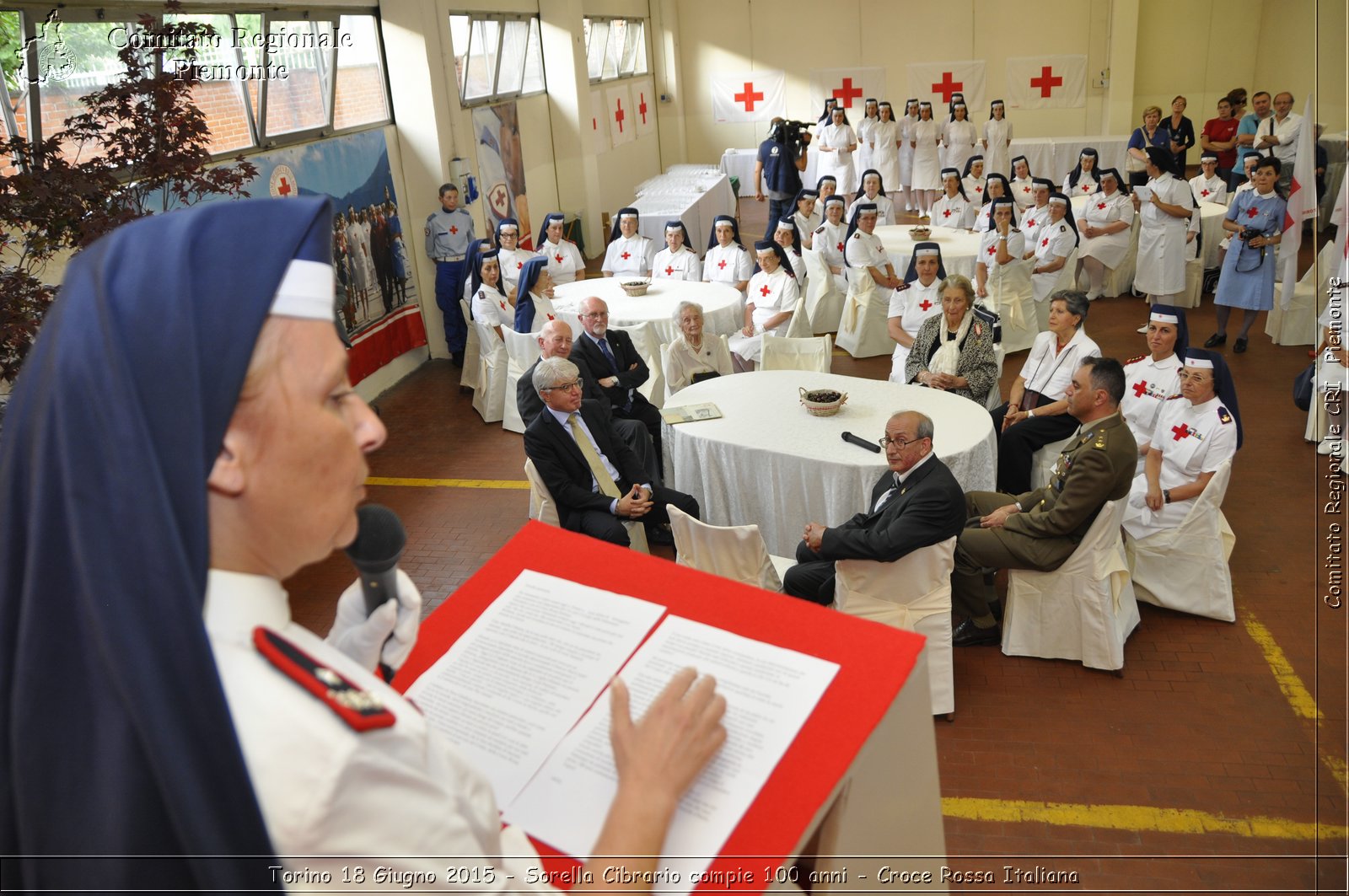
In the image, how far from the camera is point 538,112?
12625 millimetres

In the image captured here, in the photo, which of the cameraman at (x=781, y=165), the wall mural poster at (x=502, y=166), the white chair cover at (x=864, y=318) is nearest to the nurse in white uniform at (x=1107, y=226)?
the white chair cover at (x=864, y=318)

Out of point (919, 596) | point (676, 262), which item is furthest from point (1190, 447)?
point (676, 262)

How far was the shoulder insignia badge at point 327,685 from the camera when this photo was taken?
81cm

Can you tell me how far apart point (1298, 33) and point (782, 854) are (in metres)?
16.9

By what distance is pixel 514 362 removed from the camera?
7.48m

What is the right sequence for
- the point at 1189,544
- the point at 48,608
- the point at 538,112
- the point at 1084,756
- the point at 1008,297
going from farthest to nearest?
the point at 538,112
the point at 1008,297
the point at 1189,544
the point at 1084,756
the point at 48,608

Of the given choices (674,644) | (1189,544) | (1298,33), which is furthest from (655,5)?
(674,644)

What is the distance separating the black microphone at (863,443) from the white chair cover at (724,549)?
0.91m

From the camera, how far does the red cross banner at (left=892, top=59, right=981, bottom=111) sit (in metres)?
16.7

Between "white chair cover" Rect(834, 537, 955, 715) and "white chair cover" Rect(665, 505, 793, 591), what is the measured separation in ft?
1.14

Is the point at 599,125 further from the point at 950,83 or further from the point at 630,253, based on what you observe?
the point at 950,83

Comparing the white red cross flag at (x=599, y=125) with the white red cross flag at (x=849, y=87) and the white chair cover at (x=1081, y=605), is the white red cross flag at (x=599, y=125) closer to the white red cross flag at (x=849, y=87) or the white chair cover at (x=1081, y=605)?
the white red cross flag at (x=849, y=87)

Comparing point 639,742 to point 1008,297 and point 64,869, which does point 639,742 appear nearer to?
point 64,869

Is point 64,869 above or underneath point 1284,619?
above
